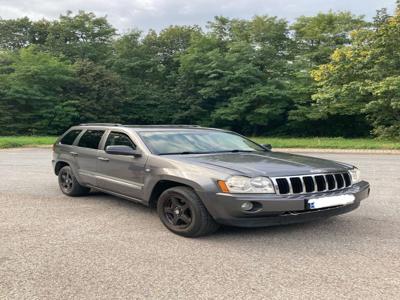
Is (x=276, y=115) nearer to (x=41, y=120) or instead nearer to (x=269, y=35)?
(x=269, y=35)

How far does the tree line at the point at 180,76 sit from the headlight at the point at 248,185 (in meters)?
26.7

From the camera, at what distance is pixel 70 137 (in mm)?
7477

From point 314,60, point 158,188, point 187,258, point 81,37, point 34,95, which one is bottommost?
point 187,258

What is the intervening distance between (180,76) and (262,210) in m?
40.5

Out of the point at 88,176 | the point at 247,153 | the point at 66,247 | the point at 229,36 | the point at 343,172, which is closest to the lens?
the point at 66,247

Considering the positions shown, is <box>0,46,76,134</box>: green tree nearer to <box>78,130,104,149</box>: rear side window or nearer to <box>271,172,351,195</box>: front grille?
<box>78,130,104,149</box>: rear side window

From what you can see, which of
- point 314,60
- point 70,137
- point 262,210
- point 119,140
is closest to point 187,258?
point 262,210

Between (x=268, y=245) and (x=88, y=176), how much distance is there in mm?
3424

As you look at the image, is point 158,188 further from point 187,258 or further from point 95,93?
point 95,93

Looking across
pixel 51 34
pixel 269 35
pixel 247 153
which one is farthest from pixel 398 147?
pixel 51 34

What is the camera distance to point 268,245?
4.38 meters

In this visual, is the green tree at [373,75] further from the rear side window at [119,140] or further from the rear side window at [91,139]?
the rear side window at [119,140]

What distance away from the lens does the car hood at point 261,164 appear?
4.46 m

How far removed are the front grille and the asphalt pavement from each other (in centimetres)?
57
